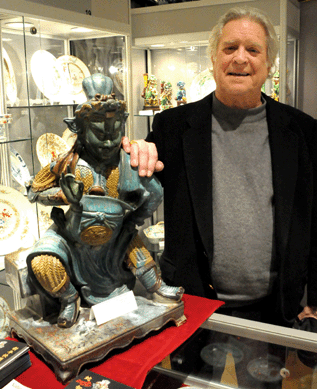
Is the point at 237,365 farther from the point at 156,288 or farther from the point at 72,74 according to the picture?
the point at 72,74

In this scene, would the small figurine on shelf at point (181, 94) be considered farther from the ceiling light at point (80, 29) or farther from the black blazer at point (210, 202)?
the black blazer at point (210, 202)

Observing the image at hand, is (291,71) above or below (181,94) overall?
above

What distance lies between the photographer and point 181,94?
304cm

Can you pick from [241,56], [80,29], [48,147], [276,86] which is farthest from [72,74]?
[241,56]

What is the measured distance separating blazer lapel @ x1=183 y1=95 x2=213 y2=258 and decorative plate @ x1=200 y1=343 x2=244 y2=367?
1.19 feet

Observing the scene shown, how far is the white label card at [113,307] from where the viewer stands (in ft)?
3.61

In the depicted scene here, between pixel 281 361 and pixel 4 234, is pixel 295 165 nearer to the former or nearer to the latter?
pixel 281 361

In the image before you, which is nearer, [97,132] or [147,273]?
[97,132]

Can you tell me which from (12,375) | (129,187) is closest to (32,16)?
(129,187)

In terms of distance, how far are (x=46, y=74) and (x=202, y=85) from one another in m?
1.12

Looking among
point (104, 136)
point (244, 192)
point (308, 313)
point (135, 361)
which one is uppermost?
point (104, 136)

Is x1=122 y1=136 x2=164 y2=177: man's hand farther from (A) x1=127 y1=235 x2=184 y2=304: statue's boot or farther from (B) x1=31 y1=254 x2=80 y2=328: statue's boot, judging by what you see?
(B) x1=31 y1=254 x2=80 y2=328: statue's boot

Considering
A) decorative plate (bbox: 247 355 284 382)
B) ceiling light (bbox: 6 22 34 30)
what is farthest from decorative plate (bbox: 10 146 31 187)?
decorative plate (bbox: 247 355 284 382)

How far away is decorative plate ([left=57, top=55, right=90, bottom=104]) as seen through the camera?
2.56 meters
